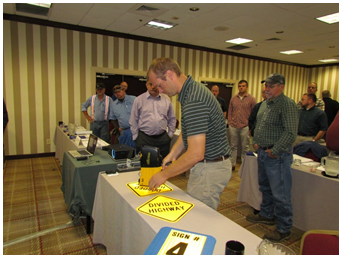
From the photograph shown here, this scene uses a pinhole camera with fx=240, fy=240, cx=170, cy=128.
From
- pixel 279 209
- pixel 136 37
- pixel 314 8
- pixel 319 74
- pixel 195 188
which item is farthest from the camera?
pixel 319 74

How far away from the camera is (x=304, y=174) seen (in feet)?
7.35

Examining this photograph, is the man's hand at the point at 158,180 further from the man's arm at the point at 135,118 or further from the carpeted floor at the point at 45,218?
the man's arm at the point at 135,118

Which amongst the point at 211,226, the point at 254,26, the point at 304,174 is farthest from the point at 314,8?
the point at 211,226

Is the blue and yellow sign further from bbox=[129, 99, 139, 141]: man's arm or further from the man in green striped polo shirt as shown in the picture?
bbox=[129, 99, 139, 141]: man's arm

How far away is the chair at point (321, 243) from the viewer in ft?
3.19

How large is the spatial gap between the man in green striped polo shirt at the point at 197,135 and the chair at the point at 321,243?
20.9 inches

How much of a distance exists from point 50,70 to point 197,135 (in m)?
4.84

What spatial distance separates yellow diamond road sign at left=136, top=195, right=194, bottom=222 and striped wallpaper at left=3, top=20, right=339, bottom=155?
4627 millimetres

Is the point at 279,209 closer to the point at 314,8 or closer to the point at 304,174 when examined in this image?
the point at 304,174

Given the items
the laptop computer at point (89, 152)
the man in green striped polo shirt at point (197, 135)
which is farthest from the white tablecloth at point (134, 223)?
the laptop computer at point (89, 152)

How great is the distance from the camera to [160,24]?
4973 millimetres

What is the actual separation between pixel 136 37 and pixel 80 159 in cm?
442

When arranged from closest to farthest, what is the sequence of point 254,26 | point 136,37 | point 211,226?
1. point 211,226
2. point 254,26
3. point 136,37

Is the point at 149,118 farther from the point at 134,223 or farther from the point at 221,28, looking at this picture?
the point at 221,28
